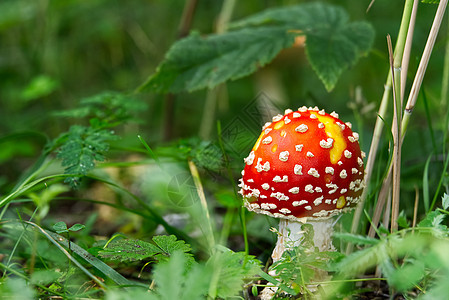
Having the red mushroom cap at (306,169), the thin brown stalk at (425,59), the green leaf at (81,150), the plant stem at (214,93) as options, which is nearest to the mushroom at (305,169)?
the red mushroom cap at (306,169)

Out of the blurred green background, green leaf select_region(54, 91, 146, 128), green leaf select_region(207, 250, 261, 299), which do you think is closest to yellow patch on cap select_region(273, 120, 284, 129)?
green leaf select_region(207, 250, 261, 299)

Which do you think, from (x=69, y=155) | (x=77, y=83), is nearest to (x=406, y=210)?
(x=69, y=155)

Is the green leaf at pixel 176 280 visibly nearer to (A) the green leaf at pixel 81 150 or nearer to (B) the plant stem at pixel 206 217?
(B) the plant stem at pixel 206 217

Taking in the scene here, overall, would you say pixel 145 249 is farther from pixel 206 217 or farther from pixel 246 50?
pixel 246 50

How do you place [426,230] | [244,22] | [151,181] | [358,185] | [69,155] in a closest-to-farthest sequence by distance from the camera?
[426,230] → [358,185] → [69,155] → [151,181] → [244,22]

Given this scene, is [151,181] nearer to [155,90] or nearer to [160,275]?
[155,90]

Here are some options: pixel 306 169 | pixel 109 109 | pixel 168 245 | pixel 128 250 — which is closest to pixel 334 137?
pixel 306 169
